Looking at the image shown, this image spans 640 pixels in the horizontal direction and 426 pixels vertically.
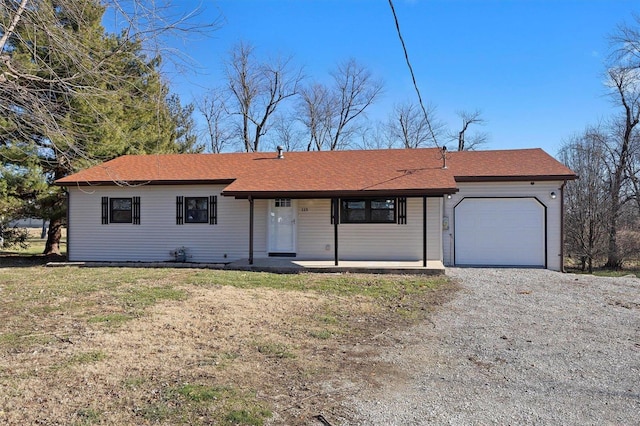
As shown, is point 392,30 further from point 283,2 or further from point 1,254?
point 1,254

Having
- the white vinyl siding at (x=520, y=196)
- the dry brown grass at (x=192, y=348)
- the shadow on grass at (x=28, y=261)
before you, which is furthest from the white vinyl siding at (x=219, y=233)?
the dry brown grass at (x=192, y=348)

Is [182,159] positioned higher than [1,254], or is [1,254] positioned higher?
[182,159]

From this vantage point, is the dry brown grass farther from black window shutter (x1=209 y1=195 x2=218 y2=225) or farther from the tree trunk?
the tree trunk

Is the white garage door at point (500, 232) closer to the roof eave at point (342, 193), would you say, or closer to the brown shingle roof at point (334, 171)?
the brown shingle roof at point (334, 171)

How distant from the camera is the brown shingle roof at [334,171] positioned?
40.4 feet

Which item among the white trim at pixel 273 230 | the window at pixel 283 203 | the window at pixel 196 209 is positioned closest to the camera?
the white trim at pixel 273 230

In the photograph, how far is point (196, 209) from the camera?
1393 centimetres

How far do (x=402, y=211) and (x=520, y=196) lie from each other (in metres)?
3.58

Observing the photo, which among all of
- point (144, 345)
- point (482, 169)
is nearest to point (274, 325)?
point (144, 345)

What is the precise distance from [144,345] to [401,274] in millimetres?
7508

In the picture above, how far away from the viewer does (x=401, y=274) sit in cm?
1128

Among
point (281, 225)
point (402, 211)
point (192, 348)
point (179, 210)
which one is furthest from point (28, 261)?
point (192, 348)

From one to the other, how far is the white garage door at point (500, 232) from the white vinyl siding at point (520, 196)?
0.45ft

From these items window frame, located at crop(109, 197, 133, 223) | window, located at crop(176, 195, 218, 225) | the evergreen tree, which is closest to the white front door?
window, located at crop(176, 195, 218, 225)
